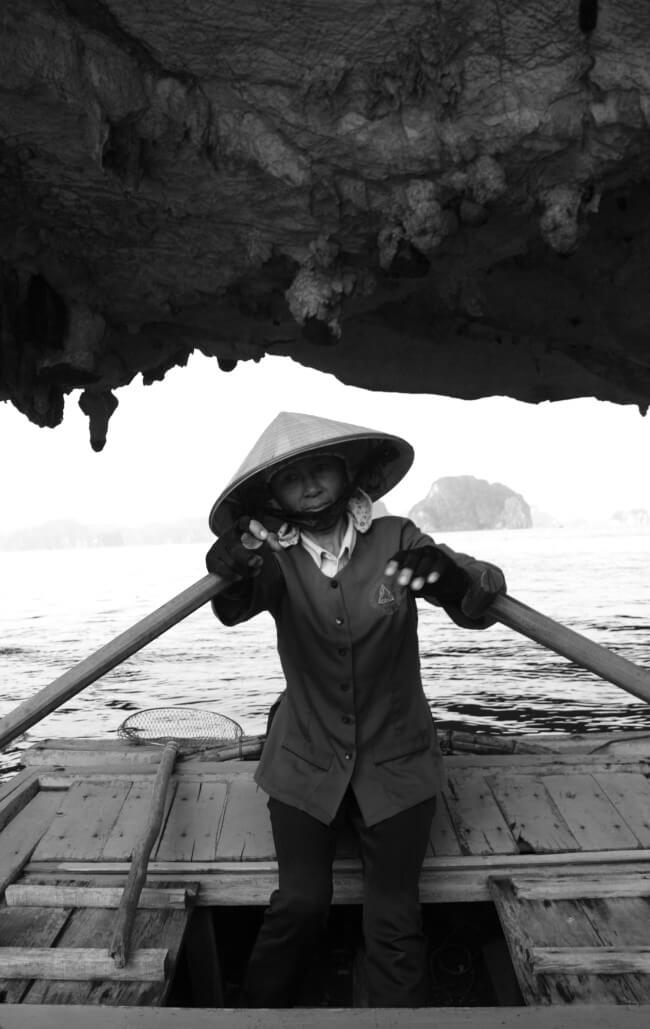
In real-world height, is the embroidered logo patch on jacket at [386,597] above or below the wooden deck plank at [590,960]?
above

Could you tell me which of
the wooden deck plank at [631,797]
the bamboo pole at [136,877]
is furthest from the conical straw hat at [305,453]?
the wooden deck plank at [631,797]

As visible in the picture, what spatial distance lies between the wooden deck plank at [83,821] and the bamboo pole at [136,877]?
210 millimetres

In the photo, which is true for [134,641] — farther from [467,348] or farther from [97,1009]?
[467,348]

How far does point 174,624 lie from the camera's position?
7.49 ft

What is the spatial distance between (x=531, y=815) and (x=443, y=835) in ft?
1.41

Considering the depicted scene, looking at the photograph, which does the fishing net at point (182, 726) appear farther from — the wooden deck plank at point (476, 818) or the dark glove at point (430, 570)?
the dark glove at point (430, 570)

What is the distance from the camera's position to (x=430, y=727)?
2.80 meters

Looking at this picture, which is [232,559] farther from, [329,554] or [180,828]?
[180,828]

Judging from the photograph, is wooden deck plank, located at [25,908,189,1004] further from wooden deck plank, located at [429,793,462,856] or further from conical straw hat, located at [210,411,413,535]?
conical straw hat, located at [210,411,413,535]

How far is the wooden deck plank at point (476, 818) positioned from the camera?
307 centimetres

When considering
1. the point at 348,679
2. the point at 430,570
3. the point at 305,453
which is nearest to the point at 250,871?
the point at 348,679

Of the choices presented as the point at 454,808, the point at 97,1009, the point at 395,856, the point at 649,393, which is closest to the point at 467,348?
the point at 649,393

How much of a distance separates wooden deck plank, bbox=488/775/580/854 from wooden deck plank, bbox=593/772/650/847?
0.28 metres

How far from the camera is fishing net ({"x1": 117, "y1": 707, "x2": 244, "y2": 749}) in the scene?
18.7ft
